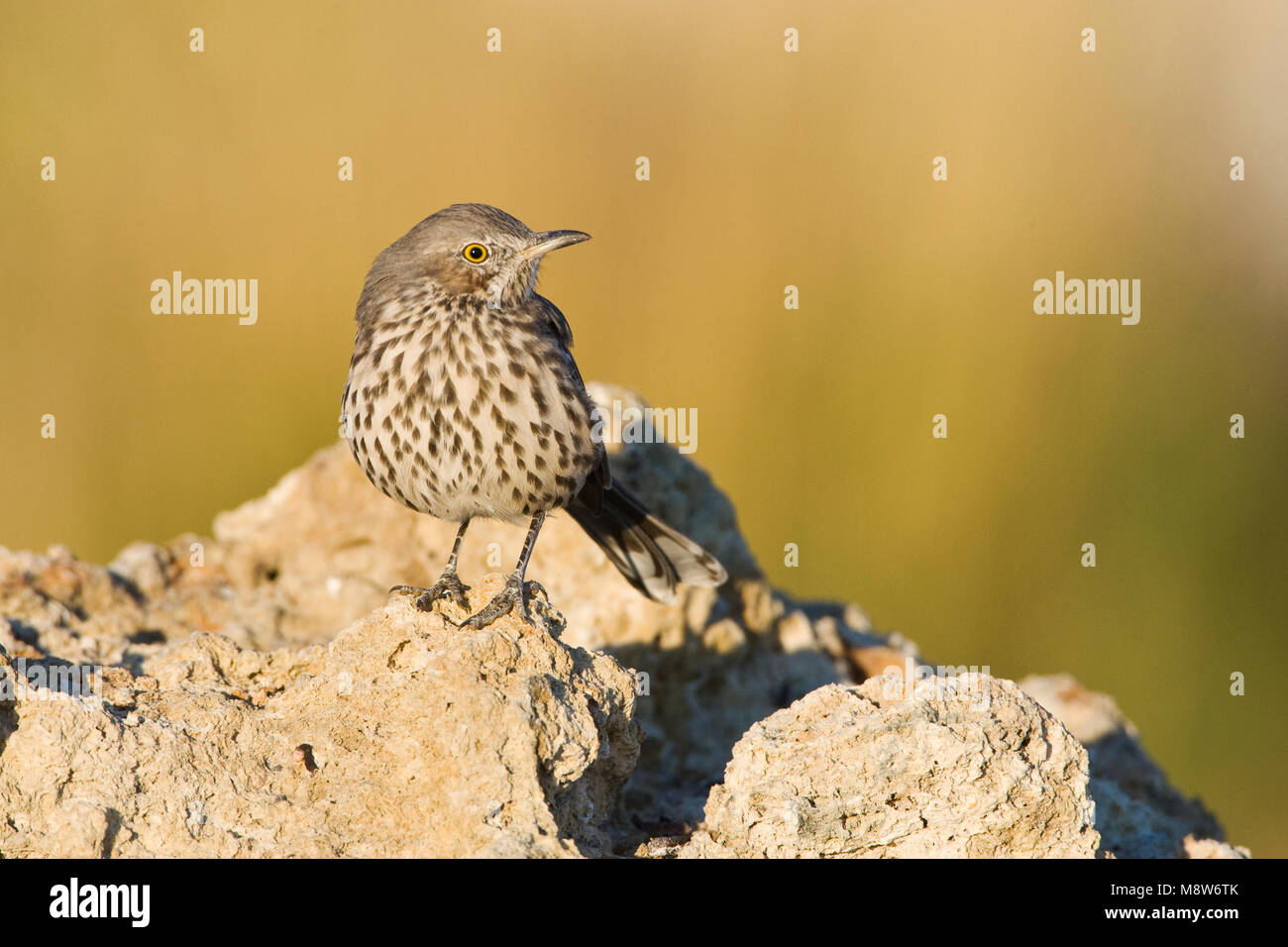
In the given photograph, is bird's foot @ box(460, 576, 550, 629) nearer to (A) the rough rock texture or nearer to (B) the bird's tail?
(A) the rough rock texture

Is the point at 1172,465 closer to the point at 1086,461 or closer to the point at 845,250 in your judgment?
the point at 1086,461

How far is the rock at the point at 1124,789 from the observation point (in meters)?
5.07

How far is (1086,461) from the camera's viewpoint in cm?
877

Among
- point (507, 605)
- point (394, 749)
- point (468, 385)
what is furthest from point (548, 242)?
point (394, 749)

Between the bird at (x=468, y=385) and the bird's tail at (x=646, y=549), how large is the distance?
1.38 feet

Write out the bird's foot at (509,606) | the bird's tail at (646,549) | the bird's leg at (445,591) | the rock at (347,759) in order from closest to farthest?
the rock at (347,759), the bird's foot at (509,606), the bird's leg at (445,591), the bird's tail at (646,549)

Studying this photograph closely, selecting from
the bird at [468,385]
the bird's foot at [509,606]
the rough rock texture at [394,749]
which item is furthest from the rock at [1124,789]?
the bird at [468,385]

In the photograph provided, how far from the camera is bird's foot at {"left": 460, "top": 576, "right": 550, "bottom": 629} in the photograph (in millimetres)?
4254

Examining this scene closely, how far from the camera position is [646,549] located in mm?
5703

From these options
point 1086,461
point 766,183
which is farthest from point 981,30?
point 1086,461

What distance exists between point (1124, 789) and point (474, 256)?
11.5ft

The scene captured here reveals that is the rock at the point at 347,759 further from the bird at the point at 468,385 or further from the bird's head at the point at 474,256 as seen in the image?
the bird's head at the point at 474,256

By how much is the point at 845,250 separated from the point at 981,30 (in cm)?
189

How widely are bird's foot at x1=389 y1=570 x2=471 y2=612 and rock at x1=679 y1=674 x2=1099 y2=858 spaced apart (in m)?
1.23
